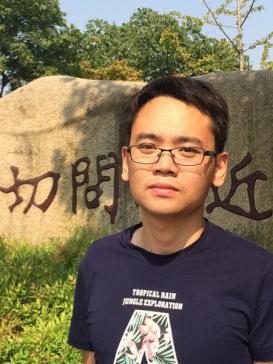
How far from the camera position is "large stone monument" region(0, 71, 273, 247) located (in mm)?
5973

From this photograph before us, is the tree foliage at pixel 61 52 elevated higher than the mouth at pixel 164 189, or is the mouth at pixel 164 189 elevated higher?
the tree foliage at pixel 61 52

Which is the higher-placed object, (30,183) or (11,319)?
(30,183)

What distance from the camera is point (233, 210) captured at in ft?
19.7

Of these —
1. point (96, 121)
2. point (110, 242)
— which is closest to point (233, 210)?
point (96, 121)

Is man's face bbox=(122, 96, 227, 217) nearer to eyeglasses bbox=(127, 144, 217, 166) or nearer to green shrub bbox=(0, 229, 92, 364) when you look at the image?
eyeglasses bbox=(127, 144, 217, 166)

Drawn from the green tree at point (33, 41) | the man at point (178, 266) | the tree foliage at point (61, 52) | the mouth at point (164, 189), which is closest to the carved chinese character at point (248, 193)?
the man at point (178, 266)

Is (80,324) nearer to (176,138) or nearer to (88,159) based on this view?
(176,138)

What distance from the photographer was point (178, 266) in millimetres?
1370

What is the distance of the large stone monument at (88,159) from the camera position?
5973 mm

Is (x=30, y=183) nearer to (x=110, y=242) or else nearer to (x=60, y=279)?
(x=60, y=279)

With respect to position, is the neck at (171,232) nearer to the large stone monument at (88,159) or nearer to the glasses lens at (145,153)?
the glasses lens at (145,153)

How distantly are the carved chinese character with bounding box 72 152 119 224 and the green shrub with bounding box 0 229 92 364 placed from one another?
420 millimetres

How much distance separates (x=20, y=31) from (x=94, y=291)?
72.8ft

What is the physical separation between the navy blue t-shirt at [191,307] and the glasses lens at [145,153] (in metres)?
0.25
